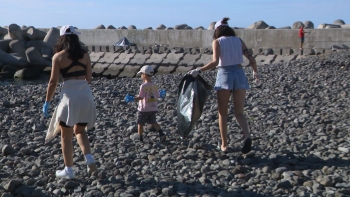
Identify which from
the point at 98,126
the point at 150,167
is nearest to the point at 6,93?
the point at 98,126

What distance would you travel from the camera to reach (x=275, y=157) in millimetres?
6848

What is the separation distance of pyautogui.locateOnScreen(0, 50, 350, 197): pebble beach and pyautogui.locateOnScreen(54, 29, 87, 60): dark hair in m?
1.29

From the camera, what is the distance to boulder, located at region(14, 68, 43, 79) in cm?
2782

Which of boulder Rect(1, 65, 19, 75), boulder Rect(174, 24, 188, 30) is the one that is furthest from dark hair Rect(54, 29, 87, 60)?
boulder Rect(174, 24, 188, 30)

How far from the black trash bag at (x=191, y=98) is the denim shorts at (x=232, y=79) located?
1.72 feet

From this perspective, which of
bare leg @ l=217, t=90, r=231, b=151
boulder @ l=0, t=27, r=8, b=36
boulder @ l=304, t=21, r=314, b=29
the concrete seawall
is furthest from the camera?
boulder @ l=0, t=27, r=8, b=36

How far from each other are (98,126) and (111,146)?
1650mm

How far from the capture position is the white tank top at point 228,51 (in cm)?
663

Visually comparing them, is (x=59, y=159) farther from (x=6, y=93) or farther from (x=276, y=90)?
(x=6, y=93)

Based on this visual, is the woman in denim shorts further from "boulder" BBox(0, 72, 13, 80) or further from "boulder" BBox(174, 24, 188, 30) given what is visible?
"boulder" BBox(174, 24, 188, 30)

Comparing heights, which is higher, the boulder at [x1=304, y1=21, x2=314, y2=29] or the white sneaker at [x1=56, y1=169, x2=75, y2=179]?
the boulder at [x1=304, y1=21, x2=314, y2=29]

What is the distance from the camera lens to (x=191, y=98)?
720 cm

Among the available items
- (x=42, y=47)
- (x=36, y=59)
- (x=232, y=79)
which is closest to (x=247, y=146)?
(x=232, y=79)

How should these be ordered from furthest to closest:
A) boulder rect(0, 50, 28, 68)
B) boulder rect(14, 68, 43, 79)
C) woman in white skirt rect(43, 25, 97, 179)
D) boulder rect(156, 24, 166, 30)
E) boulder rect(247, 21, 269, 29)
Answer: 1. boulder rect(156, 24, 166, 30)
2. boulder rect(0, 50, 28, 68)
3. boulder rect(247, 21, 269, 29)
4. boulder rect(14, 68, 43, 79)
5. woman in white skirt rect(43, 25, 97, 179)
